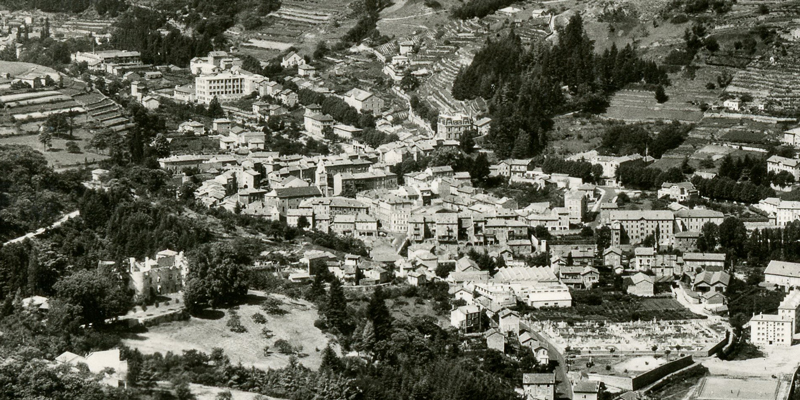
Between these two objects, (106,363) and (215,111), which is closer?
(106,363)

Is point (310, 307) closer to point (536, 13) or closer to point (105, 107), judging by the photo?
point (105, 107)

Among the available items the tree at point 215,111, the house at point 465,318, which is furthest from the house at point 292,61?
the house at point 465,318

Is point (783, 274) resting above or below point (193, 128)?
below

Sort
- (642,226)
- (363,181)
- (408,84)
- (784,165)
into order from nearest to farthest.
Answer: (642,226) → (784,165) → (363,181) → (408,84)

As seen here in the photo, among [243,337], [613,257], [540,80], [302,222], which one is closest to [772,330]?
[613,257]

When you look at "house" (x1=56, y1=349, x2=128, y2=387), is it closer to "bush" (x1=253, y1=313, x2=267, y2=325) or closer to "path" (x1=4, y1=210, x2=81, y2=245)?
"bush" (x1=253, y1=313, x2=267, y2=325)

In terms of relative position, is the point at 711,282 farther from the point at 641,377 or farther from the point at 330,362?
the point at 330,362

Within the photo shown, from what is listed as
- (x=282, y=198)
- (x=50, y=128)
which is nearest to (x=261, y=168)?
(x=282, y=198)
